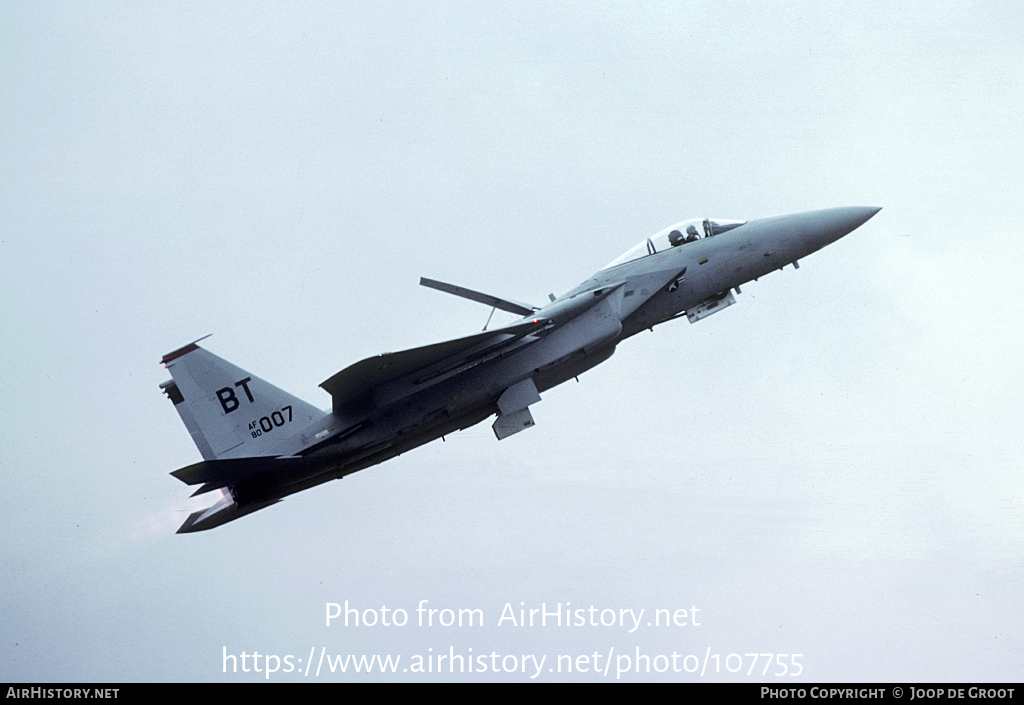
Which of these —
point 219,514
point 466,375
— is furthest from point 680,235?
point 219,514

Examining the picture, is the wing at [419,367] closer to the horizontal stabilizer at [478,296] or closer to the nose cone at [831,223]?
the horizontal stabilizer at [478,296]

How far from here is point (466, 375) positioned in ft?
56.5

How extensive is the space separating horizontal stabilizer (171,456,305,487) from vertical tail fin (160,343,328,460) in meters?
0.36

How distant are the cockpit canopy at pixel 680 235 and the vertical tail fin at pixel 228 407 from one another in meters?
5.71

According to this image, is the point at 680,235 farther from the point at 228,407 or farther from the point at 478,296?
the point at 228,407

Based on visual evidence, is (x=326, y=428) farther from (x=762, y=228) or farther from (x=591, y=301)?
(x=762, y=228)

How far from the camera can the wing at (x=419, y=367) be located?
16.5m

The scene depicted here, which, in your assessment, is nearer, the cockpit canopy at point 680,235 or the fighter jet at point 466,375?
the fighter jet at point 466,375

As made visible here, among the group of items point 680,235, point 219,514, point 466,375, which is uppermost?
point 680,235

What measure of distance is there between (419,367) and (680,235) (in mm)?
4815

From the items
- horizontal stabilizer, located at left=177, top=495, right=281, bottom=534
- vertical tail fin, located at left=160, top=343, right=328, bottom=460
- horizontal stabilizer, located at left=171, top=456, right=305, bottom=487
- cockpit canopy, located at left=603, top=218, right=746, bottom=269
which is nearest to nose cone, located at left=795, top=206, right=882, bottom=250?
cockpit canopy, located at left=603, top=218, right=746, bottom=269

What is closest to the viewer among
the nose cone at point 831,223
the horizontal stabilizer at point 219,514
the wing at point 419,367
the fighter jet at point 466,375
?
the wing at point 419,367

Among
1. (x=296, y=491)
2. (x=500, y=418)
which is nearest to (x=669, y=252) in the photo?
(x=500, y=418)

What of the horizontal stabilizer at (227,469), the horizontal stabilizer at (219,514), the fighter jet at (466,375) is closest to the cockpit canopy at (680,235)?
the fighter jet at (466,375)
